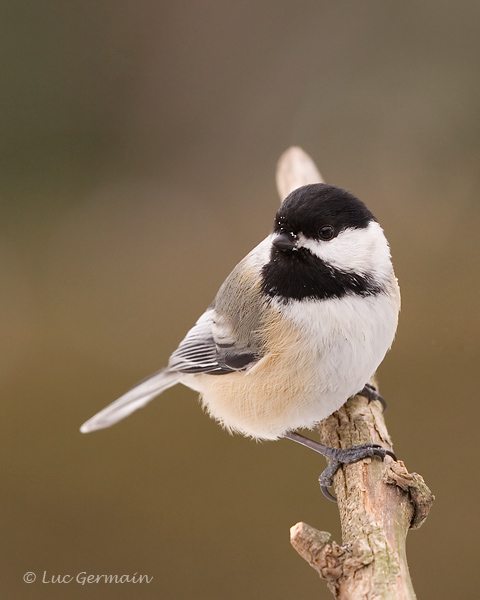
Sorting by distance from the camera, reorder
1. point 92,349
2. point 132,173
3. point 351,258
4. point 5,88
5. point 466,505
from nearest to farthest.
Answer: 1. point 351,258
2. point 466,505
3. point 92,349
4. point 5,88
5. point 132,173

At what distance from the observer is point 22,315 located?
2619 mm

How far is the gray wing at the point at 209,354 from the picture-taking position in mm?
1385

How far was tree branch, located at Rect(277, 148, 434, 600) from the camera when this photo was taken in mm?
909

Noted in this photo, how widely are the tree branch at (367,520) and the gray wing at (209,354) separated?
0.26 metres

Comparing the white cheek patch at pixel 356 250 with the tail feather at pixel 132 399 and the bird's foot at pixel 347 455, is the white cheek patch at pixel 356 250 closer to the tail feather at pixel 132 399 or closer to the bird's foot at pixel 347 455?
the bird's foot at pixel 347 455

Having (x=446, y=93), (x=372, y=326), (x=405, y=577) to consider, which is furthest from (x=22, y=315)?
(x=446, y=93)

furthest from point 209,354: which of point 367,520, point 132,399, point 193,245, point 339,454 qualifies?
point 193,245

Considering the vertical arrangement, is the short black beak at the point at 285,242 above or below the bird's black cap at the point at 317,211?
below

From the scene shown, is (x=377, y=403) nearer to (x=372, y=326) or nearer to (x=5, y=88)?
(x=372, y=326)

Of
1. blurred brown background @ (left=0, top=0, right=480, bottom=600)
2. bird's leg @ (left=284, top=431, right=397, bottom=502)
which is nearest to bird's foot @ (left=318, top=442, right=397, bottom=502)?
bird's leg @ (left=284, top=431, right=397, bottom=502)

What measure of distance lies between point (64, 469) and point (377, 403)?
112 cm

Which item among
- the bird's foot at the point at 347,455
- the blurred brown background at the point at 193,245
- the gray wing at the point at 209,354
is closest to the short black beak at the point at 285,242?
the gray wing at the point at 209,354

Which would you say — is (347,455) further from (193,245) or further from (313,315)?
(193,245)

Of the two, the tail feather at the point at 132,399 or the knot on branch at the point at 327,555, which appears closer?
the knot on branch at the point at 327,555
